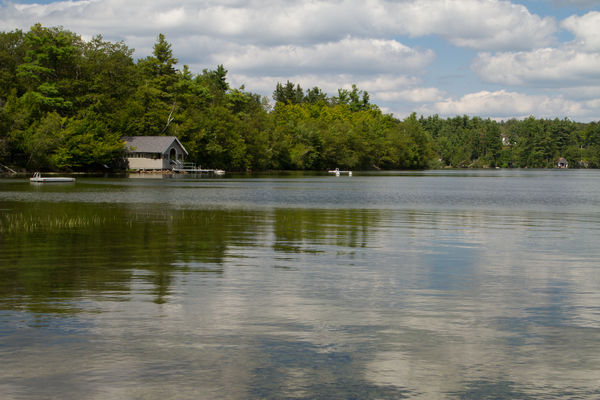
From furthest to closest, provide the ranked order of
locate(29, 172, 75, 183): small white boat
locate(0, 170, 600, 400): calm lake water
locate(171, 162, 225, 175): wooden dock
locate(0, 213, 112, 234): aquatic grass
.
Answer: locate(171, 162, 225, 175): wooden dock < locate(29, 172, 75, 183): small white boat < locate(0, 213, 112, 234): aquatic grass < locate(0, 170, 600, 400): calm lake water

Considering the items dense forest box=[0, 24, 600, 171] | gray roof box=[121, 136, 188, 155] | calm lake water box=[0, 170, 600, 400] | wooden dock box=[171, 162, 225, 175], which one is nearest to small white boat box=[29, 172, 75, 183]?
dense forest box=[0, 24, 600, 171]

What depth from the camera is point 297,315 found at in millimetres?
11398

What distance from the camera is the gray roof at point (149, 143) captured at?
11697 centimetres

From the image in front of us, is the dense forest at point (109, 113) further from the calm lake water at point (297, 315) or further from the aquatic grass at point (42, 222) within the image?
the calm lake water at point (297, 315)

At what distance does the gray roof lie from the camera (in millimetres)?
116969

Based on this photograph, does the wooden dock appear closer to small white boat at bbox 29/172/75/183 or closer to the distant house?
the distant house

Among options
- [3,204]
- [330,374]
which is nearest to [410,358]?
[330,374]

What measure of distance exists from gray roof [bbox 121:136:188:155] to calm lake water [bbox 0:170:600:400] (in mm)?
93606

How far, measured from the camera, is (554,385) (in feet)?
25.7

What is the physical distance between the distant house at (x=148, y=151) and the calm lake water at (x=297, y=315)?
308 feet

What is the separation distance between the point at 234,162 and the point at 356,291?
12932 cm

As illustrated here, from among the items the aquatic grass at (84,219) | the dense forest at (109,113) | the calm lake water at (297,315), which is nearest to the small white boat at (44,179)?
the dense forest at (109,113)

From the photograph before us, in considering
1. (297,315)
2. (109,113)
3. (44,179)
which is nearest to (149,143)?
(109,113)

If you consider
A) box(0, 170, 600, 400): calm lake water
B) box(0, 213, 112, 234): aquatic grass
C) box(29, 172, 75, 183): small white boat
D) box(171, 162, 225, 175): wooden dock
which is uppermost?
box(171, 162, 225, 175): wooden dock
